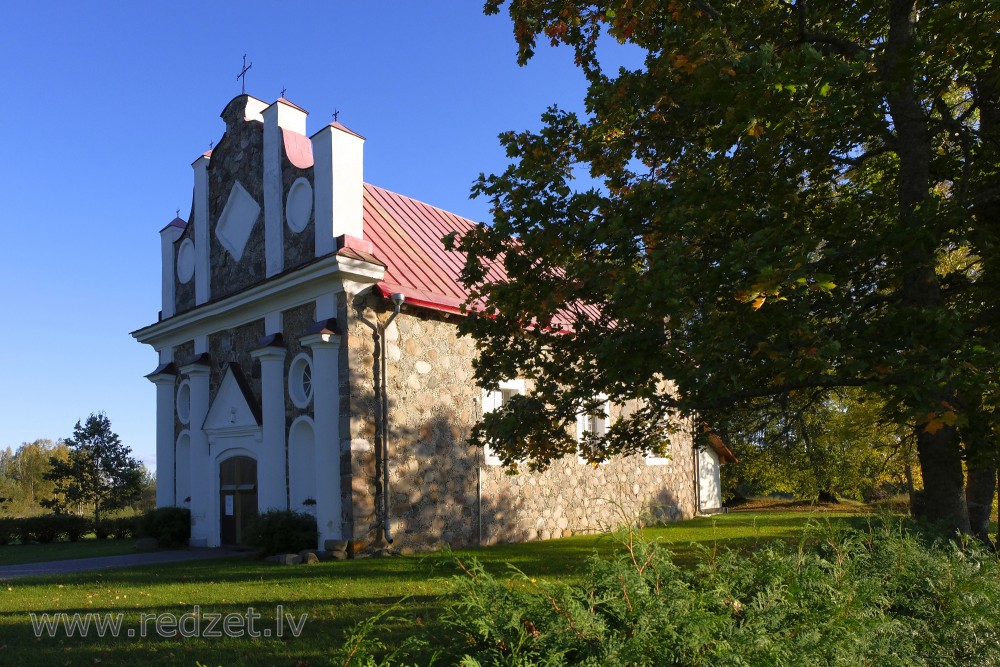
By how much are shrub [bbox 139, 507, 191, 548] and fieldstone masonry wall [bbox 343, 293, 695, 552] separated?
6.20m

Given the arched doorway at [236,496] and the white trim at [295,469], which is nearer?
the white trim at [295,469]

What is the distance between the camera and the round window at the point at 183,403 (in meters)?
17.6

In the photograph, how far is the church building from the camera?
13055 mm

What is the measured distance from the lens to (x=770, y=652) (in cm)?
285

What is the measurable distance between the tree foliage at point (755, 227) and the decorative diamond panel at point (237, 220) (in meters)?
8.61

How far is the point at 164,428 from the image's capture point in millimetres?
18016

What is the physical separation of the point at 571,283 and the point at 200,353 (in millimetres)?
11809

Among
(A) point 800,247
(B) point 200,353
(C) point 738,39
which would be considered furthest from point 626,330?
(B) point 200,353

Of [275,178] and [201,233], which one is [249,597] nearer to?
[275,178]

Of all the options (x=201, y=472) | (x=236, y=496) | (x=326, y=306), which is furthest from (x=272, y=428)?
(x=201, y=472)

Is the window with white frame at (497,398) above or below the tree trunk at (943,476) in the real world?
above

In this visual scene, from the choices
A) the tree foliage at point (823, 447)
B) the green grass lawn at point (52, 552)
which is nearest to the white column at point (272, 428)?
the green grass lawn at point (52, 552)

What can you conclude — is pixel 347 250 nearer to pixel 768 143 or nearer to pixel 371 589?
pixel 371 589

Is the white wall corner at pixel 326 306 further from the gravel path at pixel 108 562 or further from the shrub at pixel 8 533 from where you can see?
the shrub at pixel 8 533
